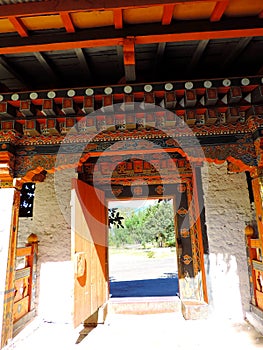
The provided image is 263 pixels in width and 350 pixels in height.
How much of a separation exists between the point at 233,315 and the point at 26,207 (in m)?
4.35

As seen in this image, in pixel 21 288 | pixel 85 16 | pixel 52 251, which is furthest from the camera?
pixel 52 251

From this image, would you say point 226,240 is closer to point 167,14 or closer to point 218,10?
point 218,10

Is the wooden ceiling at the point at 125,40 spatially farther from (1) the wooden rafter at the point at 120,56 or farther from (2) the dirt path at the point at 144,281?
(2) the dirt path at the point at 144,281

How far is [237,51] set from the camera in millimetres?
2855

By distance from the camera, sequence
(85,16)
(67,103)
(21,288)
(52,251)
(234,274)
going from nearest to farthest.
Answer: (85,16) → (67,103) → (21,288) → (234,274) → (52,251)

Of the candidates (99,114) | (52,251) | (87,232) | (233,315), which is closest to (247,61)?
(99,114)

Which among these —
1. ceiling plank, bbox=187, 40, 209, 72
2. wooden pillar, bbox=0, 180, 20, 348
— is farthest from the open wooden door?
ceiling plank, bbox=187, 40, 209, 72

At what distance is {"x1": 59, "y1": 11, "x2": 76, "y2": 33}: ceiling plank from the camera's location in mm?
2049

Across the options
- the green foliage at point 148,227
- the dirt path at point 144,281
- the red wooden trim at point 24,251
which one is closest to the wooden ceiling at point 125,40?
the red wooden trim at point 24,251

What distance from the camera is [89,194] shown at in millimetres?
4801

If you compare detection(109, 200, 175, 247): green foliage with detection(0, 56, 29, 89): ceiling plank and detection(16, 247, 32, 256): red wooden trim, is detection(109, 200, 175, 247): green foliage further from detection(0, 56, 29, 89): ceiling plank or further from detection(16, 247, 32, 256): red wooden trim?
detection(0, 56, 29, 89): ceiling plank

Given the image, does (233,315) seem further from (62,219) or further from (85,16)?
(85,16)

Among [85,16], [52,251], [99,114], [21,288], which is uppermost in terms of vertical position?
[85,16]

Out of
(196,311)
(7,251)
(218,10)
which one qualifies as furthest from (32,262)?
(218,10)
